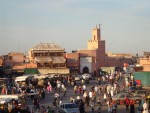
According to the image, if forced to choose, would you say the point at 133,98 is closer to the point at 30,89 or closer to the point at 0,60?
the point at 30,89

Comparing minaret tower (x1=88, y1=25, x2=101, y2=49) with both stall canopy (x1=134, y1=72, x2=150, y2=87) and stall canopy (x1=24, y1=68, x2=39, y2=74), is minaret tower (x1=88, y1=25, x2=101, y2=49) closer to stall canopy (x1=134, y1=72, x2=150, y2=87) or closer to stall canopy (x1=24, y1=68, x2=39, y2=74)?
stall canopy (x1=24, y1=68, x2=39, y2=74)

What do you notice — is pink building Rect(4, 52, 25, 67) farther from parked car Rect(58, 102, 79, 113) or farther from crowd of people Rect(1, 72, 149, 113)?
parked car Rect(58, 102, 79, 113)

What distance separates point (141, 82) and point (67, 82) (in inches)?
325

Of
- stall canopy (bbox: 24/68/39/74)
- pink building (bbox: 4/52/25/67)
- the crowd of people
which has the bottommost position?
the crowd of people

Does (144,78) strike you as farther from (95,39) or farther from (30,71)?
(95,39)

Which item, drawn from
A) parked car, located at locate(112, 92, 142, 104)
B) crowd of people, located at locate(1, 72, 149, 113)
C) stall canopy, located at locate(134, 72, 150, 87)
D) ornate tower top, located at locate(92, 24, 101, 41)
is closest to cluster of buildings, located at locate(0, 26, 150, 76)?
ornate tower top, located at locate(92, 24, 101, 41)

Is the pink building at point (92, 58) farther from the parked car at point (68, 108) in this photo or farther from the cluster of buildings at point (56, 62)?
the parked car at point (68, 108)

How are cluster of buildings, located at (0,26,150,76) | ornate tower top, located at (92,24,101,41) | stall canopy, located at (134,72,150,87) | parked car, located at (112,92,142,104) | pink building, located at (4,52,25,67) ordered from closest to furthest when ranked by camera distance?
parked car, located at (112,92,142,104) → stall canopy, located at (134,72,150,87) → cluster of buildings, located at (0,26,150,76) → pink building, located at (4,52,25,67) → ornate tower top, located at (92,24,101,41)

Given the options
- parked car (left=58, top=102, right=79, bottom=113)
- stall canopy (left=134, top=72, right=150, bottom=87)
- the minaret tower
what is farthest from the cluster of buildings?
parked car (left=58, top=102, right=79, bottom=113)

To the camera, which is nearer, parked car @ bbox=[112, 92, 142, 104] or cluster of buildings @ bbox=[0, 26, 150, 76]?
parked car @ bbox=[112, 92, 142, 104]

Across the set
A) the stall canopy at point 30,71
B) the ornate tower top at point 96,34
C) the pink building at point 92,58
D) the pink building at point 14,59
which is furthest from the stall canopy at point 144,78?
the ornate tower top at point 96,34

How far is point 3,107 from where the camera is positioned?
69.3 ft

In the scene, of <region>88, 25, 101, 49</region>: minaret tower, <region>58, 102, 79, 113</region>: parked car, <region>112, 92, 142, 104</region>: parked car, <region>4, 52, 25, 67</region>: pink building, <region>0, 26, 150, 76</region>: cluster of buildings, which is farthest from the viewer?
<region>88, 25, 101, 49</region>: minaret tower

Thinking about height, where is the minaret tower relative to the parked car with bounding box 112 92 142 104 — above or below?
above
